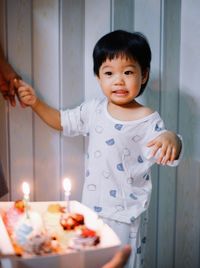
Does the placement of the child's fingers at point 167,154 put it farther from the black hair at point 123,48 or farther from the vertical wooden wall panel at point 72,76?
the vertical wooden wall panel at point 72,76

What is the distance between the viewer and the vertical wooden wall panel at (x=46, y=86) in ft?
4.85

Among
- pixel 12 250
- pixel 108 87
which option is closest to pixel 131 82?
pixel 108 87

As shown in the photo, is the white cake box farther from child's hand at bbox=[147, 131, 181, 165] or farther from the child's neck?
the child's neck

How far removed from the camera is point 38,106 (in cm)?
144

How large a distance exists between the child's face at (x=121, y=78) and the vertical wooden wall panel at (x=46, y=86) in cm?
23

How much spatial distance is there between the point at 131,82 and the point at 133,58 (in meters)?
0.07

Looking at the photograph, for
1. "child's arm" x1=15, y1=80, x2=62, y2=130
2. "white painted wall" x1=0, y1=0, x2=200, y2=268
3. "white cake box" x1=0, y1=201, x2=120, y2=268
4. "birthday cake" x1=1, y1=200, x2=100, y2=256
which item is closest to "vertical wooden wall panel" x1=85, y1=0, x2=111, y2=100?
"white painted wall" x1=0, y1=0, x2=200, y2=268

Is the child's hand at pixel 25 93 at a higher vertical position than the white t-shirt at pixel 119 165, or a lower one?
higher

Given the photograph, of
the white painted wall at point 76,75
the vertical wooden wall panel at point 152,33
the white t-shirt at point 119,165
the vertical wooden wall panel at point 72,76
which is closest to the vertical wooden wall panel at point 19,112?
the white painted wall at point 76,75

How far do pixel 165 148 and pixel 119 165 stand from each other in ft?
0.59

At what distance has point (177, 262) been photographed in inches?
67.7

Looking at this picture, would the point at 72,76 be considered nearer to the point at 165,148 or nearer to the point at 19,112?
the point at 19,112

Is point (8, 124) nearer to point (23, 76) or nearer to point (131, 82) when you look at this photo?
point (23, 76)

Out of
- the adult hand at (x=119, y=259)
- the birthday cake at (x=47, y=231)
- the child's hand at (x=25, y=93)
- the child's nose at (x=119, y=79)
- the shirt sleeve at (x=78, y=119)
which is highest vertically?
the child's nose at (x=119, y=79)
